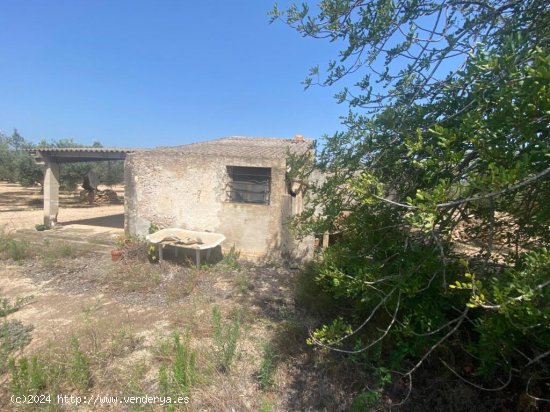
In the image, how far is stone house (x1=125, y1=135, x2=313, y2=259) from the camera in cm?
794

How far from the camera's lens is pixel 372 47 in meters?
2.72

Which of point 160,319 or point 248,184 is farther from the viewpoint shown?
point 248,184

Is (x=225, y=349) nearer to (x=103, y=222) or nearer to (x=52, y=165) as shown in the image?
(x=52, y=165)

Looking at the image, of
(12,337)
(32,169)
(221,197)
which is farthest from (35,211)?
(12,337)

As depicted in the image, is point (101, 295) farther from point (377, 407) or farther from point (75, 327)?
point (377, 407)

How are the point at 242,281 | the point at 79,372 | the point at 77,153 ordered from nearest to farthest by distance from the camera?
the point at 79,372 → the point at 242,281 → the point at 77,153

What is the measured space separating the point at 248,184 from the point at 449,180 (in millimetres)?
6625

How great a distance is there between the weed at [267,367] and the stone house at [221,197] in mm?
3999

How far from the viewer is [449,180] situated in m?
1.92

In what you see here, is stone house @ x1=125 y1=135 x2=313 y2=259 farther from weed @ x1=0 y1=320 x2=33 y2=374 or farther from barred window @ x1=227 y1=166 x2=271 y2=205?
weed @ x1=0 y1=320 x2=33 y2=374

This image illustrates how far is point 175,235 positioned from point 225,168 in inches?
86.3

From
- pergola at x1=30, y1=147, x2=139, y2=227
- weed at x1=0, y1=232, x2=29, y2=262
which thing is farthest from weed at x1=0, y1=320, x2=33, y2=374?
pergola at x1=30, y1=147, x2=139, y2=227

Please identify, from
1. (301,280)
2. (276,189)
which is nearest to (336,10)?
(301,280)

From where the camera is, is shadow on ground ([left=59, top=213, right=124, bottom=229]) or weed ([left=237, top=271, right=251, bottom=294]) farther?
shadow on ground ([left=59, top=213, right=124, bottom=229])
